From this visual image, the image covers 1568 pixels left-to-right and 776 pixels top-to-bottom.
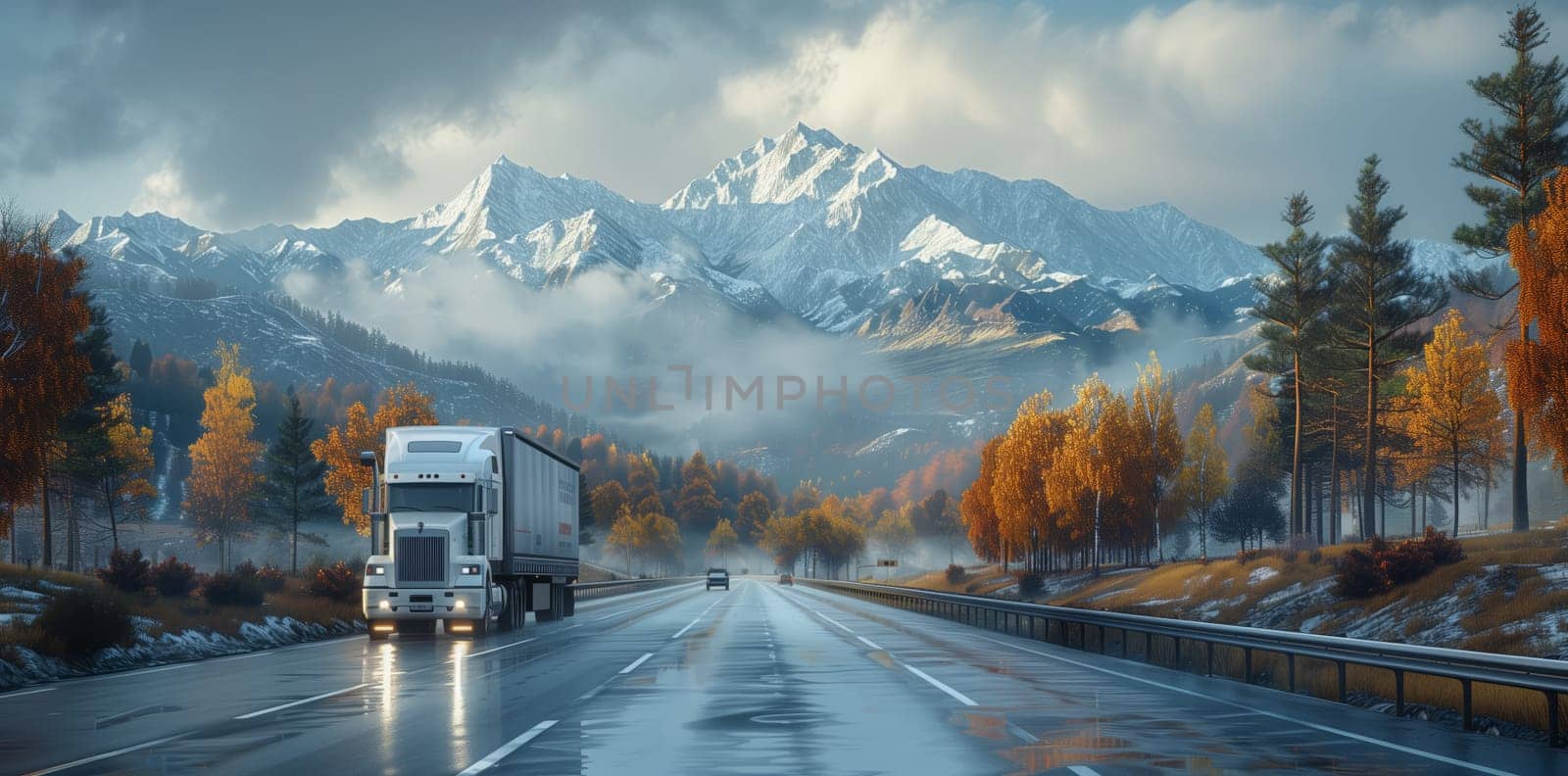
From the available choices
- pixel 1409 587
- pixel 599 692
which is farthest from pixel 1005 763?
pixel 1409 587

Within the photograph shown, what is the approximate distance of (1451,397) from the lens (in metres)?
75.0

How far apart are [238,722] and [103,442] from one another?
63.9m

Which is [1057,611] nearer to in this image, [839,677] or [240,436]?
[839,677]

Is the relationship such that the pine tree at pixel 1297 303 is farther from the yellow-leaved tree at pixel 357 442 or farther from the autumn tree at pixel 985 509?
the yellow-leaved tree at pixel 357 442

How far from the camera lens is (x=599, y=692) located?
1958 cm

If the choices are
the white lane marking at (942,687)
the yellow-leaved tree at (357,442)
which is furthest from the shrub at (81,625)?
the yellow-leaved tree at (357,442)

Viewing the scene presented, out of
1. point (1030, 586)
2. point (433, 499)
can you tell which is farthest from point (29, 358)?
point (1030, 586)

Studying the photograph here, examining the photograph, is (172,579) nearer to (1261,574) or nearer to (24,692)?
(24,692)

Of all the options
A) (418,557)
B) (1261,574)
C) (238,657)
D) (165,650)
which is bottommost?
(1261,574)

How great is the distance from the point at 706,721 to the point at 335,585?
33039 millimetres

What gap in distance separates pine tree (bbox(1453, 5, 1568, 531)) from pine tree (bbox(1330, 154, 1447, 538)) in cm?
914

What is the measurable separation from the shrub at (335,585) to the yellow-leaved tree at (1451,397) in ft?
181

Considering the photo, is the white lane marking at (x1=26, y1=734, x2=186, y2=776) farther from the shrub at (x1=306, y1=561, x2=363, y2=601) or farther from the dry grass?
the shrub at (x1=306, y1=561, x2=363, y2=601)

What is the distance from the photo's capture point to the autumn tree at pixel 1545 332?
4216 cm
